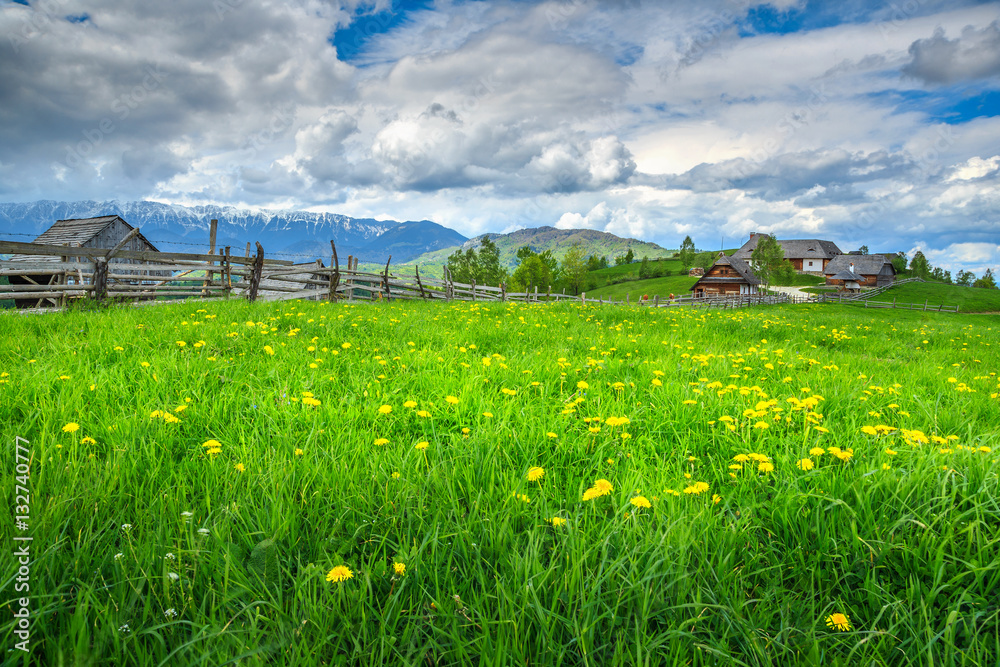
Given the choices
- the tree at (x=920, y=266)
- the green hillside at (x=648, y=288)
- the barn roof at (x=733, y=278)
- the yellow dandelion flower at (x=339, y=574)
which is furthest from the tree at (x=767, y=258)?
the yellow dandelion flower at (x=339, y=574)

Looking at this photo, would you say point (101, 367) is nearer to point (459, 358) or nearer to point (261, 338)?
point (261, 338)

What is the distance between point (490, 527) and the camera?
2025mm

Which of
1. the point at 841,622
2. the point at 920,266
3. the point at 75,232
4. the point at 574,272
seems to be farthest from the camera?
the point at 920,266

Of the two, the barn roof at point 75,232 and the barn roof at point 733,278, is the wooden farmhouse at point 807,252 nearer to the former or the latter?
the barn roof at point 733,278

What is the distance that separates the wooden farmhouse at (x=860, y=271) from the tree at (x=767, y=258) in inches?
1178

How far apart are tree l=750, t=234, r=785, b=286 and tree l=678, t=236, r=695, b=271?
3956 centimetres

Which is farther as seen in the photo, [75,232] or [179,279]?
[75,232]

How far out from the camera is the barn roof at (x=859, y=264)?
99812mm

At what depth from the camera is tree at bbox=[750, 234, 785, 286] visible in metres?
76.6

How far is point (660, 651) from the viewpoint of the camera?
1.53 meters

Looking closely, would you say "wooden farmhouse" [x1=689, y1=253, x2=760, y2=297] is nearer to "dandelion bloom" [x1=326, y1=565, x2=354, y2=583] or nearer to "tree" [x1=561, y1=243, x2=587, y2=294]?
"tree" [x1=561, y1=243, x2=587, y2=294]

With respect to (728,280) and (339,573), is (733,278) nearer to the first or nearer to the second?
(728,280)

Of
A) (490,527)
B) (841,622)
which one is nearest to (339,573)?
(490,527)

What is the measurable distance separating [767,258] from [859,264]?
44.9m
